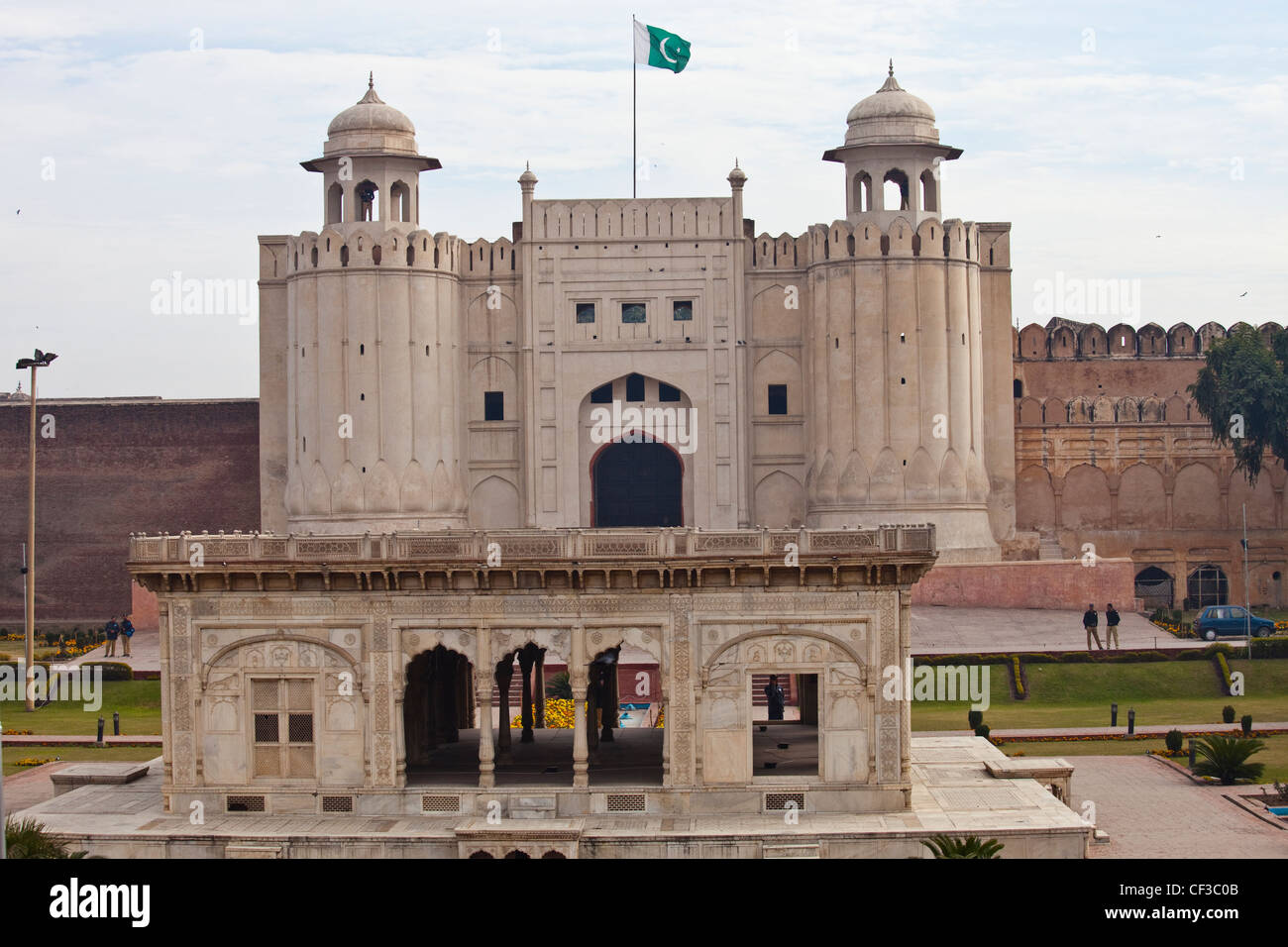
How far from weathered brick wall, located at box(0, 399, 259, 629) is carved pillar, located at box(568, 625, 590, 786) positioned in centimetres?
3188

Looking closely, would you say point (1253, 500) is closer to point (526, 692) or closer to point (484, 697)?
point (526, 692)

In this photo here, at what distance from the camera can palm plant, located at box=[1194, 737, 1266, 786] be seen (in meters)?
32.2

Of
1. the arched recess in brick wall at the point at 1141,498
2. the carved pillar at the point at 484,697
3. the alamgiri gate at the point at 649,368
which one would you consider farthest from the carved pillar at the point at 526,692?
the arched recess in brick wall at the point at 1141,498

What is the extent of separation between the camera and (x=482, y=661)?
27750 mm

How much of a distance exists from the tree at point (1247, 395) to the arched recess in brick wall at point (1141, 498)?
8.06 feet

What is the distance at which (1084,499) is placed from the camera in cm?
5891

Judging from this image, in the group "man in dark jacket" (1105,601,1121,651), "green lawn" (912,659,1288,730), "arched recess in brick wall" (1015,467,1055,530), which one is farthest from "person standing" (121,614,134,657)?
"arched recess in brick wall" (1015,467,1055,530)

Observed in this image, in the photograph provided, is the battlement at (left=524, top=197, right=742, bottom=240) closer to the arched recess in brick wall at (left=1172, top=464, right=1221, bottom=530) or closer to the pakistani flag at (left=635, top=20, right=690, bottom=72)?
the pakistani flag at (left=635, top=20, right=690, bottom=72)

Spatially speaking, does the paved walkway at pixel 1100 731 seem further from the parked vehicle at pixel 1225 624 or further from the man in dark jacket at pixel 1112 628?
the parked vehicle at pixel 1225 624

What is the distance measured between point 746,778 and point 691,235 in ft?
95.9

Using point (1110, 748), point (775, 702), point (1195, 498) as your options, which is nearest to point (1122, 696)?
point (1110, 748)
